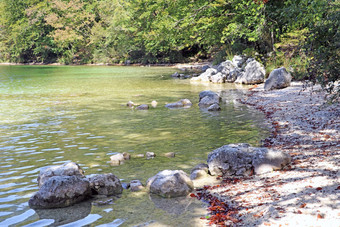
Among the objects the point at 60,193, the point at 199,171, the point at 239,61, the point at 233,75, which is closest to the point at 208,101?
the point at 199,171

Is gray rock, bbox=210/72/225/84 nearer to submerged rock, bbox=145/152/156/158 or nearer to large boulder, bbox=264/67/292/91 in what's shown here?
large boulder, bbox=264/67/292/91

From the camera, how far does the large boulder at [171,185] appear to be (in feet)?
21.5

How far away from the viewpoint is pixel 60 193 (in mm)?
6262

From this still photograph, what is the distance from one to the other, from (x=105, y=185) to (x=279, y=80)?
50.7ft

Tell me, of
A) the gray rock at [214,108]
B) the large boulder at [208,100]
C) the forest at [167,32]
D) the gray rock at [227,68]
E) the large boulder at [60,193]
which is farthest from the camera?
the gray rock at [227,68]

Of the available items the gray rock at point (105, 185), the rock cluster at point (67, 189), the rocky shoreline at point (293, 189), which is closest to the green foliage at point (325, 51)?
the rocky shoreline at point (293, 189)

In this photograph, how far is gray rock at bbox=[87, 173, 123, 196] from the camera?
670cm

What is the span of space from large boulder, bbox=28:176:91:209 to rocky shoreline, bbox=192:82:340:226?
83.3 inches

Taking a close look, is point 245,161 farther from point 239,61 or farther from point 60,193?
point 239,61

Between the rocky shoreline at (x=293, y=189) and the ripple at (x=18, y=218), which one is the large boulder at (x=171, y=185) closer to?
the rocky shoreline at (x=293, y=189)

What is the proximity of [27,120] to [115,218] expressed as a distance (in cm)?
1013

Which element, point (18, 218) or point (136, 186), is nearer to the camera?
point (18, 218)

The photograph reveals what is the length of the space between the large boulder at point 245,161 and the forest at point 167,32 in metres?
2.10

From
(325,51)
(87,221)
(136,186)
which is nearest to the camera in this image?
(87,221)
